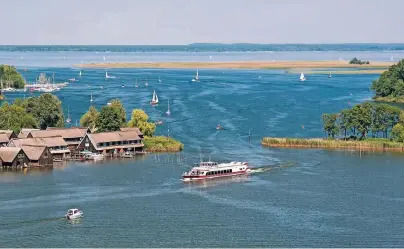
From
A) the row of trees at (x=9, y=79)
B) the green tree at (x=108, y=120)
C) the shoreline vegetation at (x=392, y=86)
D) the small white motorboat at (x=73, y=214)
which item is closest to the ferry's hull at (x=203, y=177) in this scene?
the small white motorboat at (x=73, y=214)

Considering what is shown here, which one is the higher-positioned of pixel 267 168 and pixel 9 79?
pixel 9 79

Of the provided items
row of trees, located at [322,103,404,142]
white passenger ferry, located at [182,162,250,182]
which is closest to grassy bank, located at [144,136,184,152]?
white passenger ferry, located at [182,162,250,182]

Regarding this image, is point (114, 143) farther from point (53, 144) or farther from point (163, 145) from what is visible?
point (53, 144)

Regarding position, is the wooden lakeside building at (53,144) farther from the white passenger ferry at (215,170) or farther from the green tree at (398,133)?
the green tree at (398,133)

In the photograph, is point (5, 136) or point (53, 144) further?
point (5, 136)

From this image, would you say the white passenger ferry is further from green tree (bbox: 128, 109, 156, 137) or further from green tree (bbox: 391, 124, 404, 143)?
green tree (bbox: 391, 124, 404, 143)

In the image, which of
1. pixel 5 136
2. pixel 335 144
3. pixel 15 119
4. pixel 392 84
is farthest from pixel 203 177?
pixel 392 84

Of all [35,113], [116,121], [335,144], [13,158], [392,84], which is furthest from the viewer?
[392,84]
